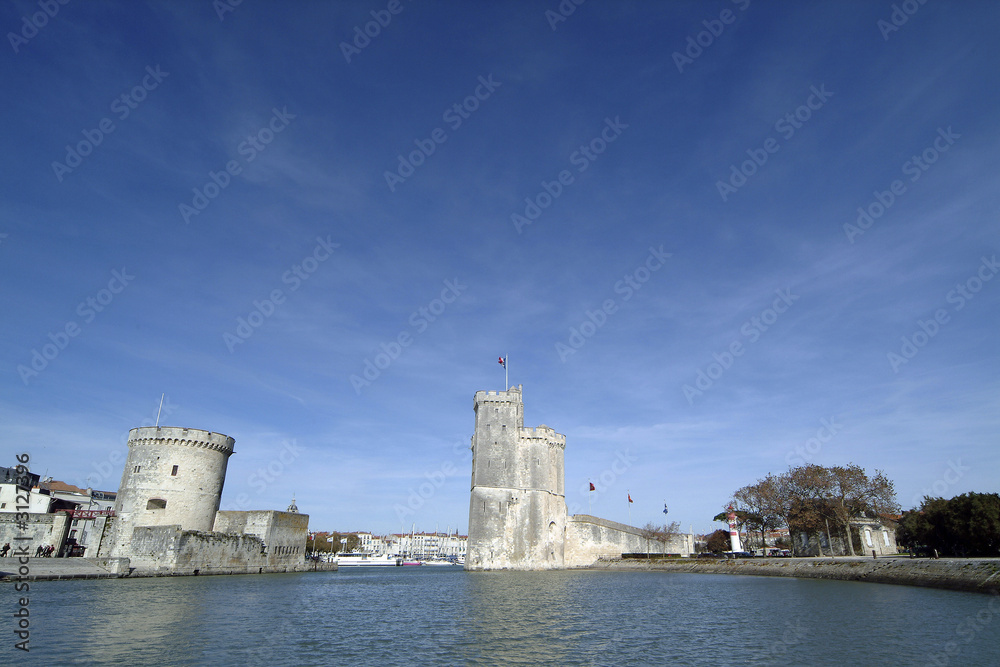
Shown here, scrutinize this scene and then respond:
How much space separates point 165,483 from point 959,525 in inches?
2221

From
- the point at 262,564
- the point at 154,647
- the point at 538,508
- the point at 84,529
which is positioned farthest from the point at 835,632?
the point at 84,529

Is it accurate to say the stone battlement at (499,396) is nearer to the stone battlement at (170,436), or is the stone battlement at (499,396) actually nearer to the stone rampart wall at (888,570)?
the stone rampart wall at (888,570)

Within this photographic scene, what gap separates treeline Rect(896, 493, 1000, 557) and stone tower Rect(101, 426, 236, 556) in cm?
5414

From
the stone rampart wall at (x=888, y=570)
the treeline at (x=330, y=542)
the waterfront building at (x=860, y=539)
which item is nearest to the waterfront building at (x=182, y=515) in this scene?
the stone rampart wall at (x=888, y=570)

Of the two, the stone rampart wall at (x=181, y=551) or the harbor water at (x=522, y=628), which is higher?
the stone rampart wall at (x=181, y=551)

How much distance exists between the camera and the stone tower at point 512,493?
55.0 m

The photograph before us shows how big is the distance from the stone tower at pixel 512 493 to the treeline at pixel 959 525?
30492mm

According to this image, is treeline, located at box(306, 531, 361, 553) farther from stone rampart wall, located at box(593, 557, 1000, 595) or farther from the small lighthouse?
stone rampart wall, located at box(593, 557, 1000, 595)

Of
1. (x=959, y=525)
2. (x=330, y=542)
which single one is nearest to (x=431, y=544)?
(x=330, y=542)

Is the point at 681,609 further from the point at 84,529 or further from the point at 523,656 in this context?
the point at 84,529

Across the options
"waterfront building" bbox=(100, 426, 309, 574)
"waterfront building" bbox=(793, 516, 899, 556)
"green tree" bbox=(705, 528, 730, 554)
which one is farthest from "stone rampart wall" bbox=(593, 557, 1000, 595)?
"waterfront building" bbox=(100, 426, 309, 574)

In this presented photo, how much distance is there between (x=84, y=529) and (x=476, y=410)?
40040 millimetres

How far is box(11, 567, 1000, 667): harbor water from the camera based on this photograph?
13.4m

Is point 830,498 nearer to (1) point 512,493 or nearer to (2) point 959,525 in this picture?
(2) point 959,525
